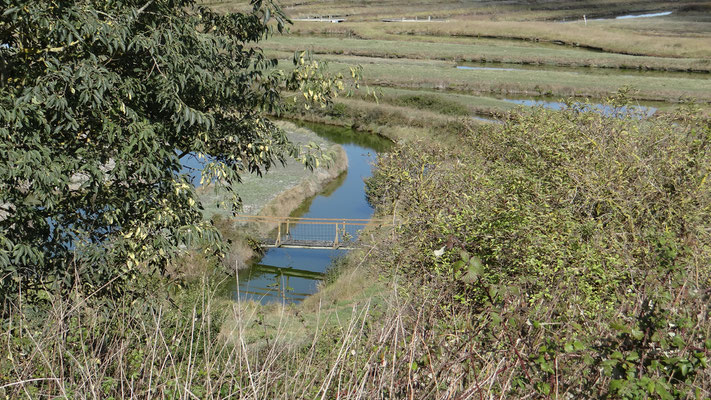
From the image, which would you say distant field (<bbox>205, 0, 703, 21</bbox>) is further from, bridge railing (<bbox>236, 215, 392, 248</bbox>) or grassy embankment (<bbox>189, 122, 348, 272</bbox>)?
bridge railing (<bbox>236, 215, 392, 248</bbox>)

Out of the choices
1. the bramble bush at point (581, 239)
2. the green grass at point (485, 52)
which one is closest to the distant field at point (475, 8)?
the green grass at point (485, 52)

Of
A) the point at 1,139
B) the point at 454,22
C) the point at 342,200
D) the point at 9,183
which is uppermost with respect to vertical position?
the point at 454,22

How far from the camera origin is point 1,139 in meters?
6.68

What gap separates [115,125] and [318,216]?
73.8ft

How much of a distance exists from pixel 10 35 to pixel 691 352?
26.3ft

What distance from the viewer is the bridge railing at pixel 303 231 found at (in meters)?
24.3

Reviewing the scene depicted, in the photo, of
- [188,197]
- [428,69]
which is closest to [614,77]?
[428,69]

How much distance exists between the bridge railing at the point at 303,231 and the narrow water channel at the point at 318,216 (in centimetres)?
64

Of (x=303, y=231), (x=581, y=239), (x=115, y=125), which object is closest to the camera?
(x=115, y=125)

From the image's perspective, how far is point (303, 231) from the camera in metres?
27.4

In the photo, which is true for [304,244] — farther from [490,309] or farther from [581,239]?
[490,309]

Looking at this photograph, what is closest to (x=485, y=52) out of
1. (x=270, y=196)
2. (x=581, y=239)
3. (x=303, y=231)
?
(x=270, y=196)

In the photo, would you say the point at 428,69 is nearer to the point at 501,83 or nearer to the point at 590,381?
the point at 501,83

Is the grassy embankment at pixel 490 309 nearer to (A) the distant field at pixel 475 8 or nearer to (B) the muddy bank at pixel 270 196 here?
(B) the muddy bank at pixel 270 196
